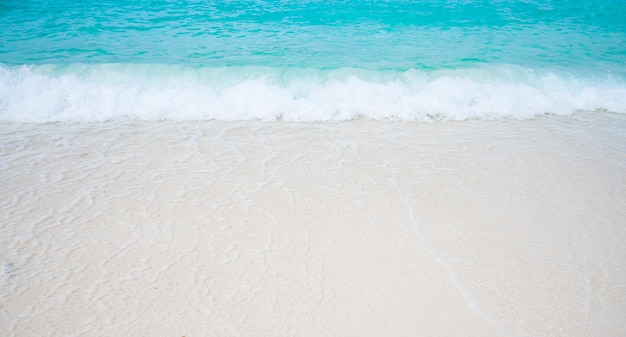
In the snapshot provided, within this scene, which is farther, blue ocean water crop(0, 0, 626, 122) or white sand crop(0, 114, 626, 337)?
blue ocean water crop(0, 0, 626, 122)

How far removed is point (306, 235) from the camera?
132 inches

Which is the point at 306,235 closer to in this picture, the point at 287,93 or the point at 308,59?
the point at 287,93

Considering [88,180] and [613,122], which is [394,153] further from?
[613,122]

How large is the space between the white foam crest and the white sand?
2.62ft

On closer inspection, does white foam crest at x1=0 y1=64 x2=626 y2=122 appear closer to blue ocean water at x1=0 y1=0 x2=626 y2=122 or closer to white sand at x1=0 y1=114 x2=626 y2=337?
blue ocean water at x1=0 y1=0 x2=626 y2=122

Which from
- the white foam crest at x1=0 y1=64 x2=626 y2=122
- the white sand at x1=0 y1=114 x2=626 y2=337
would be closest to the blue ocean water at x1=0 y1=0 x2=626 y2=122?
the white foam crest at x1=0 y1=64 x2=626 y2=122

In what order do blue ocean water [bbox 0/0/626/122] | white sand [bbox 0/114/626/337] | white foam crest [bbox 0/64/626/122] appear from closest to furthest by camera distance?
1. white sand [bbox 0/114/626/337]
2. white foam crest [bbox 0/64/626/122]
3. blue ocean water [bbox 0/0/626/122]

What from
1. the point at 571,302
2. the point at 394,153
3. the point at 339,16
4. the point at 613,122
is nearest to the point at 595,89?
the point at 613,122

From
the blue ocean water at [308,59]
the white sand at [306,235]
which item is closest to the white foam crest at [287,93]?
the blue ocean water at [308,59]

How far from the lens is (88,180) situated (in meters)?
4.07

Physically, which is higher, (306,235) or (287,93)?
(287,93)

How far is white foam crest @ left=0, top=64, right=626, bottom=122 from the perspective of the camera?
6106 millimetres

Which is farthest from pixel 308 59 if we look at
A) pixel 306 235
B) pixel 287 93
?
pixel 306 235

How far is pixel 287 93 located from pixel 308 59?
2.19 metres
